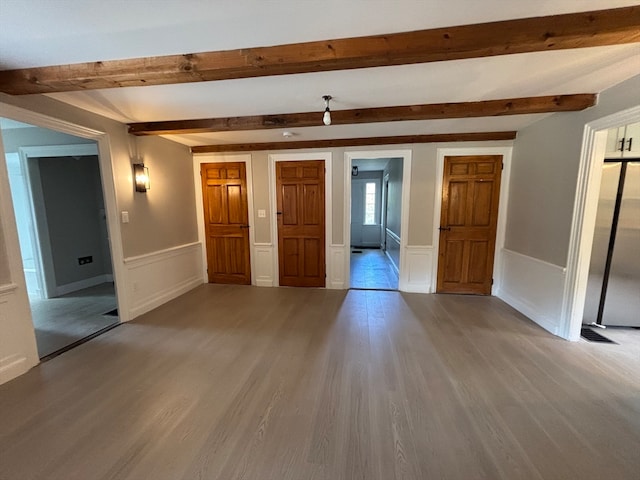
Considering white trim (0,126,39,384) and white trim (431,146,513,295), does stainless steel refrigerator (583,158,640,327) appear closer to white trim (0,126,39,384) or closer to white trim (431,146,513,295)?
white trim (431,146,513,295)

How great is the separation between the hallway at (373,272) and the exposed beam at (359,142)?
7.73 feet

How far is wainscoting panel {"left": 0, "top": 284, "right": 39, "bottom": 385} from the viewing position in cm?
217

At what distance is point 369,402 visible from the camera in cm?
192

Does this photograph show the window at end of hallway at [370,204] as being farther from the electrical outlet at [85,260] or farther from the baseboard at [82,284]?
the electrical outlet at [85,260]

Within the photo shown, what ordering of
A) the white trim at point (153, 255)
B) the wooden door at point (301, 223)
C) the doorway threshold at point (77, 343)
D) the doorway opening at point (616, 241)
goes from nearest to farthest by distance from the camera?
the doorway threshold at point (77, 343) < the doorway opening at point (616, 241) < the white trim at point (153, 255) < the wooden door at point (301, 223)

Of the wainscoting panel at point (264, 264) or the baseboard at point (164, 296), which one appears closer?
the baseboard at point (164, 296)

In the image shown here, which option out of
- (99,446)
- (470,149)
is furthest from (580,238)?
(99,446)

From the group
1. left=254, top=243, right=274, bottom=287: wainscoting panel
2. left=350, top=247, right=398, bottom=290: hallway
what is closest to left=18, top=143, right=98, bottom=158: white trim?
left=254, top=243, right=274, bottom=287: wainscoting panel

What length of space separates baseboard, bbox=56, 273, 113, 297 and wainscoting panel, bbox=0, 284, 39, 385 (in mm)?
2397

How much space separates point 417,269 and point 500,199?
158cm

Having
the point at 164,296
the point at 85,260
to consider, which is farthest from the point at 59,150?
the point at 164,296

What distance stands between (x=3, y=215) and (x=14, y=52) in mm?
1256

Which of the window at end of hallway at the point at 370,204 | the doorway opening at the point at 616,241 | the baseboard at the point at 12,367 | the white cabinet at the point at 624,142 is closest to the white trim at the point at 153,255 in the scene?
the baseboard at the point at 12,367

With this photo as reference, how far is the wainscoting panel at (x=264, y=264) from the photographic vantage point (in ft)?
15.5
